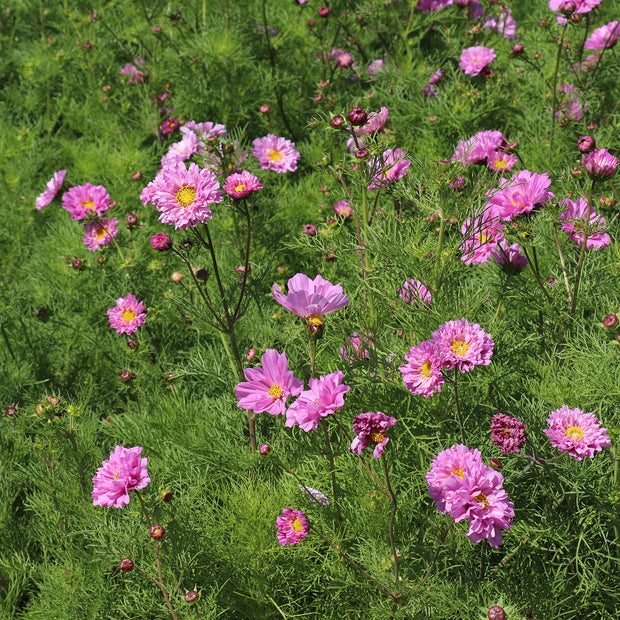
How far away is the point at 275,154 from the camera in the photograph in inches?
114

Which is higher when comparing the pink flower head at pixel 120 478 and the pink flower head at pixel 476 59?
the pink flower head at pixel 476 59

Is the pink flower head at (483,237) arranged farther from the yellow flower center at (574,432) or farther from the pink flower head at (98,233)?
the pink flower head at (98,233)

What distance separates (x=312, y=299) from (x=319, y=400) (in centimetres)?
23

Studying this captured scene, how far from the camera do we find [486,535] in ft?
4.08

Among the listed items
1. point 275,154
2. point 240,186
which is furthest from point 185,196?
point 275,154

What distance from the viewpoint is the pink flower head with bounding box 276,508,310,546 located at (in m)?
1.61

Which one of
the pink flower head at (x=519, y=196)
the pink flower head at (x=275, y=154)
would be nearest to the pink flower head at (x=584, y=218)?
the pink flower head at (x=519, y=196)

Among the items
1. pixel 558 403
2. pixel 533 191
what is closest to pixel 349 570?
pixel 558 403

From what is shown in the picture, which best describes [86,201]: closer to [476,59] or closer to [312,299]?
[312,299]

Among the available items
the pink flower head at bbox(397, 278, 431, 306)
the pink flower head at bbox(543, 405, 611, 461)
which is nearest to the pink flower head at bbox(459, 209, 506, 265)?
the pink flower head at bbox(397, 278, 431, 306)

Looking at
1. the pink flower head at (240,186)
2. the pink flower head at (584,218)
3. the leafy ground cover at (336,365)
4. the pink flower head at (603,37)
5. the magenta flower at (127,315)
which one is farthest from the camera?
the pink flower head at (603,37)

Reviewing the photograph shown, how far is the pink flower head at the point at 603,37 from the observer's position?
300 centimetres

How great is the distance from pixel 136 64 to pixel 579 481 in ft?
10.5

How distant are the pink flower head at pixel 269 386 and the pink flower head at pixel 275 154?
1489 mm
